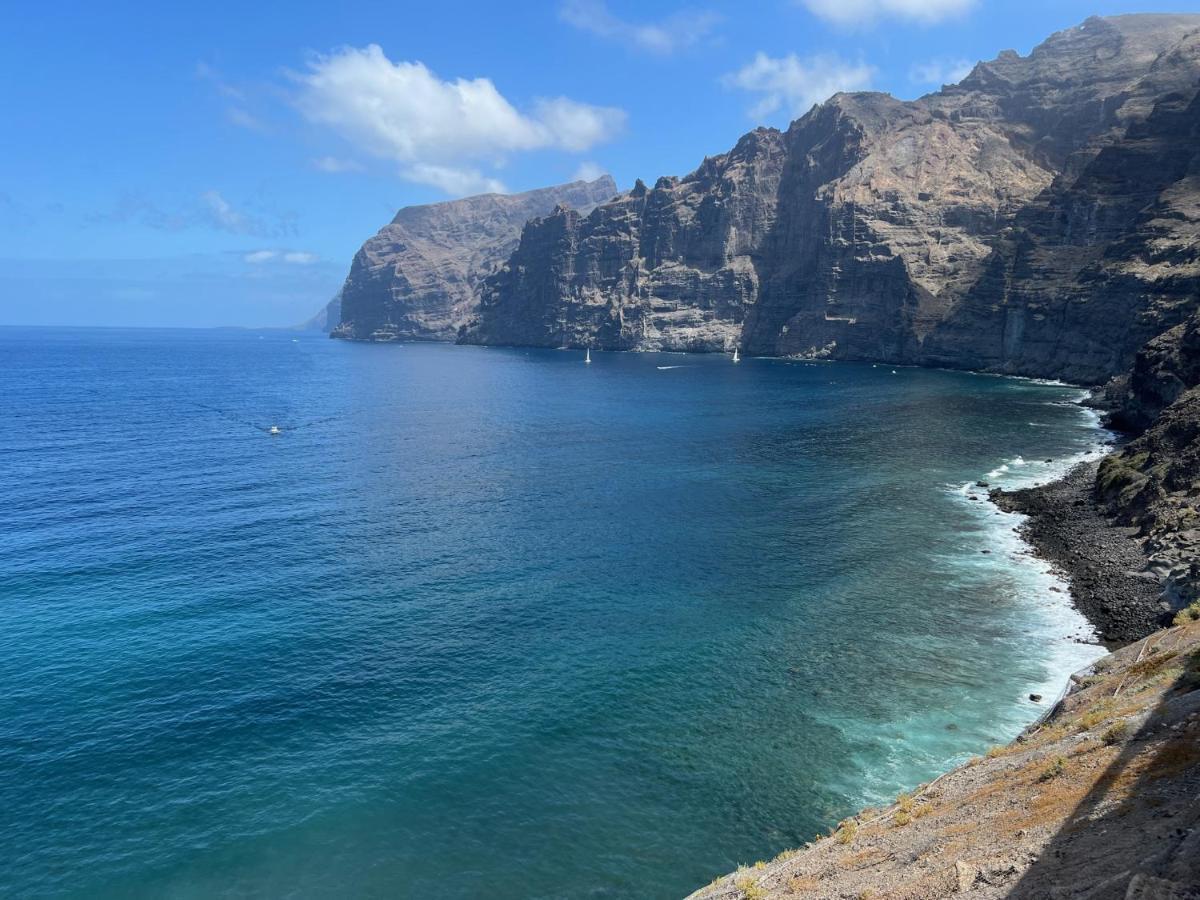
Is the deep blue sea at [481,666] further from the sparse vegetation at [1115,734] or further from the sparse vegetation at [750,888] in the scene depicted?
the sparse vegetation at [1115,734]

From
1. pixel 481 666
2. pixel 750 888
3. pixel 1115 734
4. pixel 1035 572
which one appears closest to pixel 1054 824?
pixel 1115 734

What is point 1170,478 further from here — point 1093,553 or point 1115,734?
point 1115,734

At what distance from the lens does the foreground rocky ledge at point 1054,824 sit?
18564 millimetres

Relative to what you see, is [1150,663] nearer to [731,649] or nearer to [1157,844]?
[1157,844]

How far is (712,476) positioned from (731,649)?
53.7m

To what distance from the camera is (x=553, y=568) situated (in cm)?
6850

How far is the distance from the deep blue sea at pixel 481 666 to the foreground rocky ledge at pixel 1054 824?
319 inches

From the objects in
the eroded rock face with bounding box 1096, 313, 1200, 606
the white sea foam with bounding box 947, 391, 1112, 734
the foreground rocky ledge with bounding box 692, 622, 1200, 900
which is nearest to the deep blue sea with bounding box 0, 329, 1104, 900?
the white sea foam with bounding box 947, 391, 1112, 734

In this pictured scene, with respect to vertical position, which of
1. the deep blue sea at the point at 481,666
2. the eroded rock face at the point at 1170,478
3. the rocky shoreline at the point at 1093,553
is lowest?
the deep blue sea at the point at 481,666

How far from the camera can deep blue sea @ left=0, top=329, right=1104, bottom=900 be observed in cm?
3456

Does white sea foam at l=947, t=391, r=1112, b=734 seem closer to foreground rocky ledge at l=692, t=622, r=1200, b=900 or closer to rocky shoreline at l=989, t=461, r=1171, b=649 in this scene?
rocky shoreline at l=989, t=461, r=1171, b=649

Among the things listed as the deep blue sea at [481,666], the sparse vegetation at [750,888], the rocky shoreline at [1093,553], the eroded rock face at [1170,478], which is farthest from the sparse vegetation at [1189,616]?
the sparse vegetation at [750,888]

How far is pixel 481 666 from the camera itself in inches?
1964

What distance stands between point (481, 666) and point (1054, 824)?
116 feet
